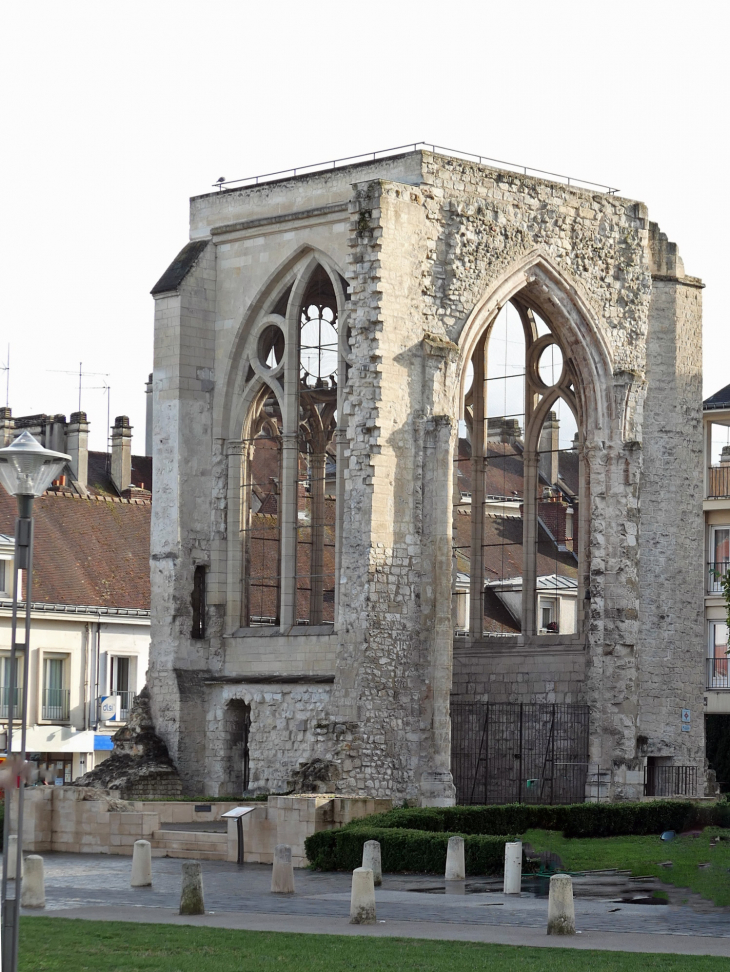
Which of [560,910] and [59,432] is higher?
[59,432]

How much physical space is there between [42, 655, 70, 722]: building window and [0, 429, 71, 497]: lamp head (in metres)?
30.6

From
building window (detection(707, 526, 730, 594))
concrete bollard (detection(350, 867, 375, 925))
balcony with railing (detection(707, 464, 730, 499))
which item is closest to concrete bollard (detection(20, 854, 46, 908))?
concrete bollard (detection(350, 867, 375, 925))

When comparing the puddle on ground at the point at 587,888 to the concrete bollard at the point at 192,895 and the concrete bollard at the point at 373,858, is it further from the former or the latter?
the concrete bollard at the point at 192,895

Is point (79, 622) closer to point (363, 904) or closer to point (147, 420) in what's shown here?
point (147, 420)

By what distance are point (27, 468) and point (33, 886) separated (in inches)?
267

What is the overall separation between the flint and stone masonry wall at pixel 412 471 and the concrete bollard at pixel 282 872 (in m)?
7.64

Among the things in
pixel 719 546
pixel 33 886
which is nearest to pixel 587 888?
pixel 33 886

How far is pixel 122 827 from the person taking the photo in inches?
976

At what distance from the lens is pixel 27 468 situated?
1250 cm

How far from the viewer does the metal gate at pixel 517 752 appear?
31922 millimetres

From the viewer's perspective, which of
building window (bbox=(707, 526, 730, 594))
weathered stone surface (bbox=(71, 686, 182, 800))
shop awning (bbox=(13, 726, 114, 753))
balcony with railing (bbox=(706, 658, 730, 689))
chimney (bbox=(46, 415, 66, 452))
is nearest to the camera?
weathered stone surface (bbox=(71, 686, 182, 800))

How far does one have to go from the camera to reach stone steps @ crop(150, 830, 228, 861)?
24.1 metres

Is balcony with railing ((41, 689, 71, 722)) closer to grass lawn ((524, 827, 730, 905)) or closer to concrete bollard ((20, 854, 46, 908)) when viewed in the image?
grass lawn ((524, 827, 730, 905))

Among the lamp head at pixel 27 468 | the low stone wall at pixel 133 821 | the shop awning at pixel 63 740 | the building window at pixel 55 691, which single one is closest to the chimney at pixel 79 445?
the building window at pixel 55 691
